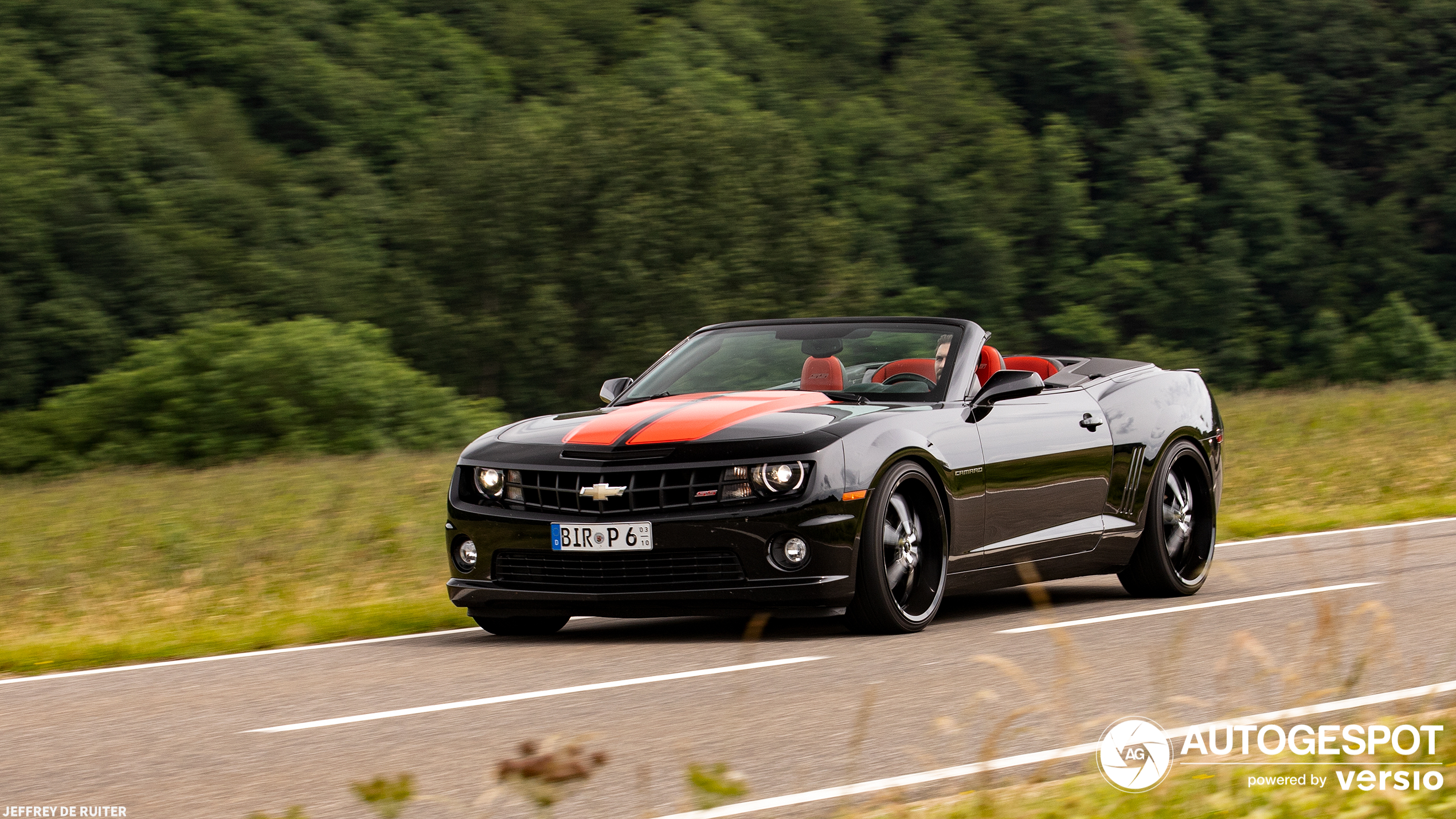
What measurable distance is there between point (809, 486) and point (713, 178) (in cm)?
4834

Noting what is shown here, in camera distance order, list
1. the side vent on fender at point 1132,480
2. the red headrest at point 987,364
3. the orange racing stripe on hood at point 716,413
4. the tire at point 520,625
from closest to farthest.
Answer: the orange racing stripe on hood at point 716,413
the tire at point 520,625
the red headrest at point 987,364
the side vent on fender at point 1132,480

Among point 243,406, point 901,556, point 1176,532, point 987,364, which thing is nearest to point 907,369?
point 987,364

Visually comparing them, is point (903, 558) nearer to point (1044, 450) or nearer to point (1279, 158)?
point (1044, 450)

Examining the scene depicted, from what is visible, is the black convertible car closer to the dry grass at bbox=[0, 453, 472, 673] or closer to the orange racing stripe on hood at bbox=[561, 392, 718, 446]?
the orange racing stripe on hood at bbox=[561, 392, 718, 446]

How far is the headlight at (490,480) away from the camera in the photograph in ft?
26.0

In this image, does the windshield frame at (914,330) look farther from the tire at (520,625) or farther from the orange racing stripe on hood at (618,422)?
the tire at (520,625)

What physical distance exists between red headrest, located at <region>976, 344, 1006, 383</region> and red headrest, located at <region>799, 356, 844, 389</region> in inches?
28.1

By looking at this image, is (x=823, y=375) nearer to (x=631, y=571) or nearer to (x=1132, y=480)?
(x=631, y=571)

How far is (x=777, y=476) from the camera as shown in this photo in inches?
294

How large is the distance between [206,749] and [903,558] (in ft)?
10.9

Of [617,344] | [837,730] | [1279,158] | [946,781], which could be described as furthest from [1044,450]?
[1279,158]

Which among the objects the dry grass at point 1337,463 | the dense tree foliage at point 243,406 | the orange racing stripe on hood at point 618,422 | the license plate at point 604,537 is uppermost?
the orange racing stripe on hood at point 618,422

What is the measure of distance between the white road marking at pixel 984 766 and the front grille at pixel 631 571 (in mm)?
2578

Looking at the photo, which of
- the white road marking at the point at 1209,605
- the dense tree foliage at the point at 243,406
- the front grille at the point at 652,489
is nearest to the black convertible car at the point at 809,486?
the front grille at the point at 652,489
